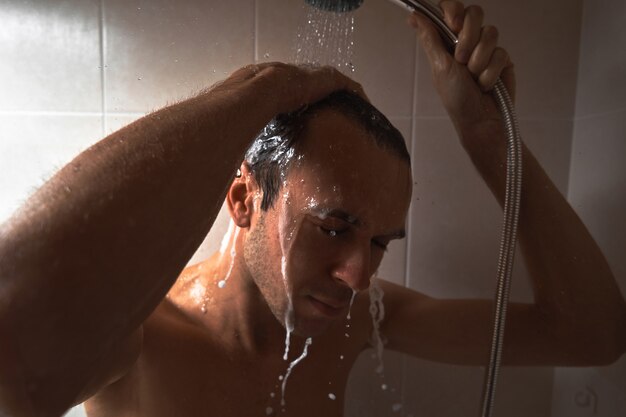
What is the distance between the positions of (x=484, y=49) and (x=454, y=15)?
0.07 meters

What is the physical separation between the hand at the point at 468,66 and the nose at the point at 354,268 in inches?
11.6

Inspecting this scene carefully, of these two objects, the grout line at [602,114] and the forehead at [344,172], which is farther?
the grout line at [602,114]

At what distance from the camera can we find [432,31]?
732 mm

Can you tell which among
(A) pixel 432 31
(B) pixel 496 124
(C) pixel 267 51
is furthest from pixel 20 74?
(B) pixel 496 124

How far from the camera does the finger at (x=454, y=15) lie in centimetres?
71

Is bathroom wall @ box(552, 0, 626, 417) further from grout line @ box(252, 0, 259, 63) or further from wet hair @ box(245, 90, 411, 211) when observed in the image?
grout line @ box(252, 0, 259, 63)

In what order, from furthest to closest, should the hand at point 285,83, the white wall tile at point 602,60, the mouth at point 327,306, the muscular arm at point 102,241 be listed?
the white wall tile at point 602,60, the mouth at point 327,306, the hand at point 285,83, the muscular arm at point 102,241

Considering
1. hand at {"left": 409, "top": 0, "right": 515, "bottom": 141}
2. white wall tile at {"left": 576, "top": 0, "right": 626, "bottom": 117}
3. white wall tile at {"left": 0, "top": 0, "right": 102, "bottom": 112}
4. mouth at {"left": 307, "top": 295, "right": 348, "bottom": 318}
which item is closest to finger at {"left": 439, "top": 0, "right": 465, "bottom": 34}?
hand at {"left": 409, "top": 0, "right": 515, "bottom": 141}

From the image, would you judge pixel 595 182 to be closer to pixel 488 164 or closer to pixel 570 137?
pixel 570 137

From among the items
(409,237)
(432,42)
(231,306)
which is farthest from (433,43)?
(231,306)

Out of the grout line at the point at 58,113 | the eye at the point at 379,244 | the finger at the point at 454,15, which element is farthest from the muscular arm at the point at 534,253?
the grout line at the point at 58,113

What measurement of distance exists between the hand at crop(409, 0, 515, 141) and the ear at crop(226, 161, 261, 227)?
1.09 feet

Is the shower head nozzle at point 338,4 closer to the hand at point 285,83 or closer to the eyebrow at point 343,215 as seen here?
the hand at point 285,83

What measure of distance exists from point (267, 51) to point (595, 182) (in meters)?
0.61
